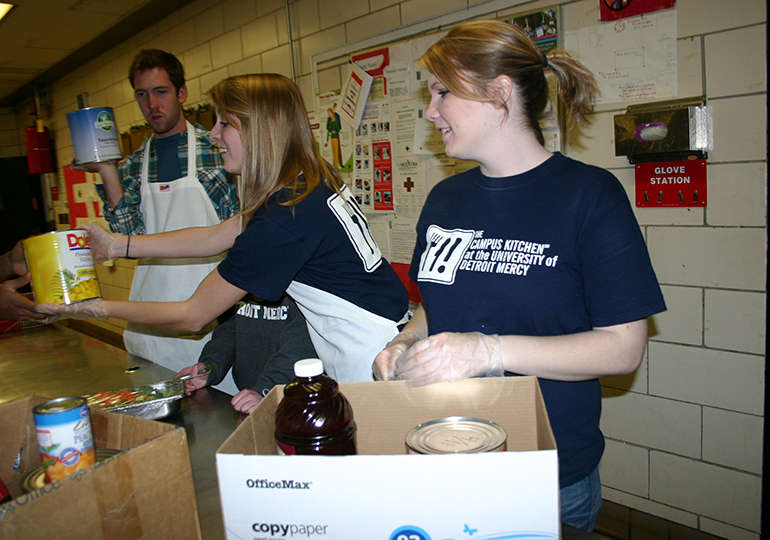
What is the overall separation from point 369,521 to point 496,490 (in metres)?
0.14

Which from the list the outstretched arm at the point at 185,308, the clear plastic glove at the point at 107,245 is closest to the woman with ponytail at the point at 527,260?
the outstretched arm at the point at 185,308

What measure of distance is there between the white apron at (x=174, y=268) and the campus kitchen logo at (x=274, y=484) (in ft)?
5.90

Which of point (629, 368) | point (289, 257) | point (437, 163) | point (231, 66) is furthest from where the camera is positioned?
point (231, 66)

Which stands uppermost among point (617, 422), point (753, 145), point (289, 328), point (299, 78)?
point (299, 78)

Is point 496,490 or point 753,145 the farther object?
point 753,145

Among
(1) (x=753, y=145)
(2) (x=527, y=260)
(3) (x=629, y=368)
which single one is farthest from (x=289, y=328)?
(1) (x=753, y=145)

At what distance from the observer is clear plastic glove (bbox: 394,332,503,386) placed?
0.86 m

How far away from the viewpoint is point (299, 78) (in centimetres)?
352

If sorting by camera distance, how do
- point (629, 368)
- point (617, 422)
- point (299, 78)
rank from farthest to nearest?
point (299, 78) → point (617, 422) → point (629, 368)

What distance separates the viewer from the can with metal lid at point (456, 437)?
687mm

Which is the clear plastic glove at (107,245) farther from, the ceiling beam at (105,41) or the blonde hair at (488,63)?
the ceiling beam at (105,41)

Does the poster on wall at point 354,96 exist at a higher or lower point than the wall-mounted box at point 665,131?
higher

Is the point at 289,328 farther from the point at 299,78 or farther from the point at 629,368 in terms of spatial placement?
the point at 299,78

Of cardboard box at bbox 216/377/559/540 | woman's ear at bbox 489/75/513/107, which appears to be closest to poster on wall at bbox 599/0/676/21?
woman's ear at bbox 489/75/513/107
